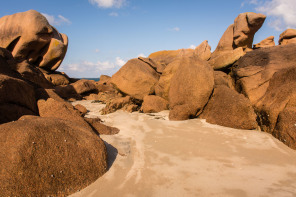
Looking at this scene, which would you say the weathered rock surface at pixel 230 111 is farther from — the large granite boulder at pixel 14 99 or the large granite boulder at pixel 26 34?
the large granite boulder at pixel 26 34

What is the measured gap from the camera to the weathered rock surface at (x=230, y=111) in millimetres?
3807

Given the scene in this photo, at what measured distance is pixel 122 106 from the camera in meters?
6.06

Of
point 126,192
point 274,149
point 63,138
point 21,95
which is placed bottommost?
point 126,192

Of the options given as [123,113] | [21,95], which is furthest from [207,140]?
[21,95]

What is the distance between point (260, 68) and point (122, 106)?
13.1ft

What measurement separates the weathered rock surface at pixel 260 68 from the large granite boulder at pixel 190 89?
80 centimetres

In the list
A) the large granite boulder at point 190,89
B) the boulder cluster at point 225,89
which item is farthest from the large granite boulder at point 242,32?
the large granite boulder at point 190,89

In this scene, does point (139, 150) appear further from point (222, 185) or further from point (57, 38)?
point (57, 38)

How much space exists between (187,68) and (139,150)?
3.03 meters

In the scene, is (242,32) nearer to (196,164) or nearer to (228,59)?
(228,59)

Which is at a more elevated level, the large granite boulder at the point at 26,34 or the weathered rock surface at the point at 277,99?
the large granite boulder at the point at 26,34

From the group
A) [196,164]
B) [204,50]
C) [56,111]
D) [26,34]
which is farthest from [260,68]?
[26,34]

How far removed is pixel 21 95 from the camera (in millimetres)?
3336

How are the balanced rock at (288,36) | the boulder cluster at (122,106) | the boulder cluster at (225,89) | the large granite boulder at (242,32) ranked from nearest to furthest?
the boulder cluster at (122,106)
the boulder cluster at (225,89)
the large granite boulder at (242,32)
the balanced rock at (288,36)
